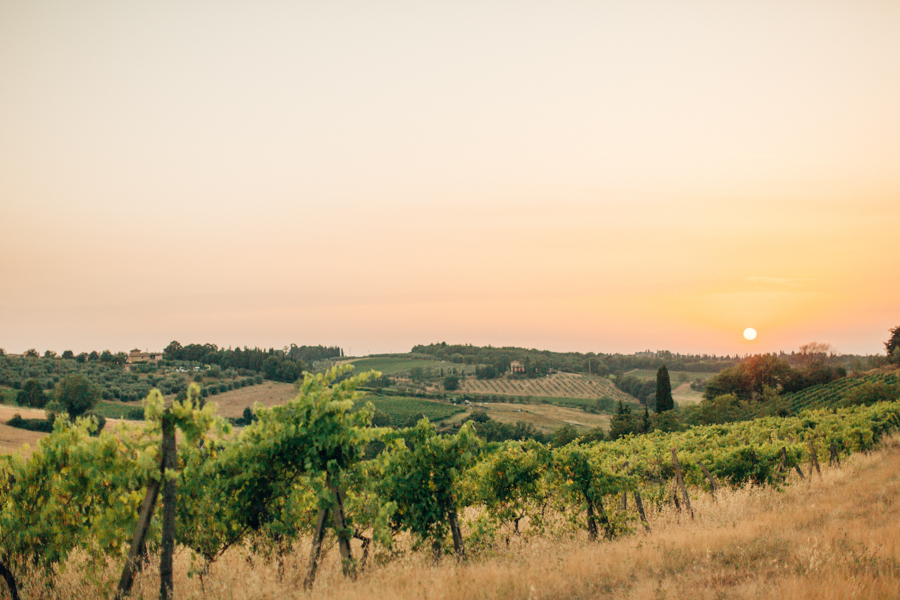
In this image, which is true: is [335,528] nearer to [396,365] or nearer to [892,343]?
[892,343]

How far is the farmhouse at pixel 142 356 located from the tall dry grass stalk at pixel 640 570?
4450 inches

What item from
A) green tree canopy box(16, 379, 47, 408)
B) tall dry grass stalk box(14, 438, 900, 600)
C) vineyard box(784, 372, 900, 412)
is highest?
tall dry grass stalk box(14, 438, 900, 600)

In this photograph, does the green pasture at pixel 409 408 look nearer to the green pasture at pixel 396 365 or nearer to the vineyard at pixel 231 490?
the green pasture at pixel 396 365

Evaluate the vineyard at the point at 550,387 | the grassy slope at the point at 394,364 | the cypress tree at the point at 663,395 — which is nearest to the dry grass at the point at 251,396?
the grassy slope at the point at 394,364

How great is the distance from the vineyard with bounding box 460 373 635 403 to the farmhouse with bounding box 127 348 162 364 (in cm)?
6741

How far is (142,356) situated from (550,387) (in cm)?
9325

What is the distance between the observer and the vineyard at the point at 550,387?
11575 centimetres

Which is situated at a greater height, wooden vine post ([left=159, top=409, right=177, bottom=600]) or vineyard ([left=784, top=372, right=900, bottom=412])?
wooden vine post ([left=159, top=409, right=177, bottom=600])

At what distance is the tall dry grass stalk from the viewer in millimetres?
5719

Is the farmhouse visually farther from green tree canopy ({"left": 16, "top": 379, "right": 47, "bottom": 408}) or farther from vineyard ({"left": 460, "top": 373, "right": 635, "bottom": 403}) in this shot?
vineyard ({"left": 460, "top": 373, "right": 635, "bottom": 403})

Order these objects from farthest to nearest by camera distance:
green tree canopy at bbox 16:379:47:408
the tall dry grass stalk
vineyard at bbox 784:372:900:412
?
green tree canopy at bbox 16:379:47:408 < vineyard at bbox 784:372:900:412 < the tall dry grass stalk

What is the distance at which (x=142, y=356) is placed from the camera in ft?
365

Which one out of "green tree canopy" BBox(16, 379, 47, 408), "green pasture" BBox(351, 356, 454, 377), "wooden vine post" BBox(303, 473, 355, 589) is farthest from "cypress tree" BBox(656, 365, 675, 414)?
"green tree canopy" BBox(16, 379, 47, 408)

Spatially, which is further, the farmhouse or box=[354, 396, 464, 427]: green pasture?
the farmhouse
